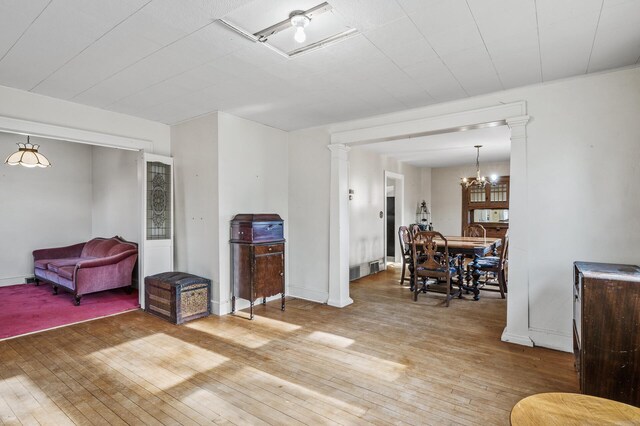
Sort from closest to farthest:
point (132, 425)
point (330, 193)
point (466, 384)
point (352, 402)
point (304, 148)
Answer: point (132, 425), point (352, 402), point (466, 384), point (330, 193), point (304, 148)

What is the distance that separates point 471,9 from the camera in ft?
6.61

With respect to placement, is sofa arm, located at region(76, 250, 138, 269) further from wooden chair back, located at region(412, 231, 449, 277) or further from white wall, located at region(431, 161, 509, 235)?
white wall, located at region(431, 161, 509, 235)

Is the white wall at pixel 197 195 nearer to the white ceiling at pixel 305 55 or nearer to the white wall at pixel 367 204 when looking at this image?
the white ceiling at pixel 305 55

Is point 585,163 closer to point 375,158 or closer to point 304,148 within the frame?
point 304,148

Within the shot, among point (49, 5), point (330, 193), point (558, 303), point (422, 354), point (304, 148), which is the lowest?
point (422, 354)

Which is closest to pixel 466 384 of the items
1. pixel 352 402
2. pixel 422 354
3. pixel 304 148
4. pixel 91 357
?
pixel 422 354

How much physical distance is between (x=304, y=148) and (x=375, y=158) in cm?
252

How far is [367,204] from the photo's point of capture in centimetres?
675

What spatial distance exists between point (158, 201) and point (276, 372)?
9.97 ft

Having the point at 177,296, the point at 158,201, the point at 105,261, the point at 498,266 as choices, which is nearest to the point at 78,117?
the point at 158,201

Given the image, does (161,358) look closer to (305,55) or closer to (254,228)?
(254,228)

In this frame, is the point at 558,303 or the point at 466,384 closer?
the point at 466,384

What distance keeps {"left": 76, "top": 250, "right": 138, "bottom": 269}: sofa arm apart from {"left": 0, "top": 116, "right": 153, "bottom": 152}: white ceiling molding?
1.77m

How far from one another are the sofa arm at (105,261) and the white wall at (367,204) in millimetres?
3801
